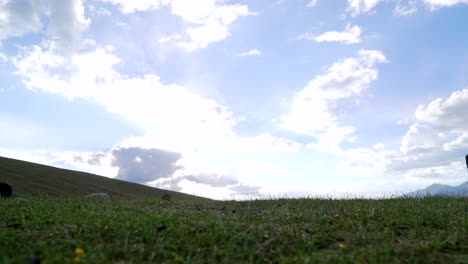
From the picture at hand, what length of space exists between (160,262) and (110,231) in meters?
1.82

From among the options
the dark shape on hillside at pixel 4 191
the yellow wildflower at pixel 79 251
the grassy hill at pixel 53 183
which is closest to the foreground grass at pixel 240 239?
the yellow wildflower at pixel 79 251

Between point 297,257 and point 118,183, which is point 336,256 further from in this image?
point 118,183

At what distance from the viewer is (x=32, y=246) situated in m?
5.28

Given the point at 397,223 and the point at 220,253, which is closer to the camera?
the point at 220,253

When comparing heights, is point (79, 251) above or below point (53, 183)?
below

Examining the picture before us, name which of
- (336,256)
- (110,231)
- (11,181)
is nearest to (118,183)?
(11,181)

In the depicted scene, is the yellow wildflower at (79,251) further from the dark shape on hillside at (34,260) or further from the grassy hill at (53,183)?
the grassy hill at (53,183)

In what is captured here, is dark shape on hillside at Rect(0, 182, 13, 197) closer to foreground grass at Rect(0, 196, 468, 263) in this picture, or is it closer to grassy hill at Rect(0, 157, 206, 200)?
grassy hill at Rect(0, 157, 206, 200)

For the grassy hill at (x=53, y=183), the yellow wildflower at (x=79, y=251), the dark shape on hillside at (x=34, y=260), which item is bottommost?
the dark shape on hillside at (x=34, y=260)

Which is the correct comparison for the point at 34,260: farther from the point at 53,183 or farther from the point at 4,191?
the point at 53,183

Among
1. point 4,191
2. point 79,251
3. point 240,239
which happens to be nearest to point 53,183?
point 4,191

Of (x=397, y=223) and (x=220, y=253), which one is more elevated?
(x=397, y=223)

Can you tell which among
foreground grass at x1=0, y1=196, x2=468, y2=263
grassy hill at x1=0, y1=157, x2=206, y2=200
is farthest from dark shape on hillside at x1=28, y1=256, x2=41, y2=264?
grassy hill at x1=0, y1=157, x2=206, y2=200

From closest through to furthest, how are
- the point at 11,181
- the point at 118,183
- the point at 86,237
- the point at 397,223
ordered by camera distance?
the point at 86,237
the point at 397,223
the point at 11,181
the point at 118,183
